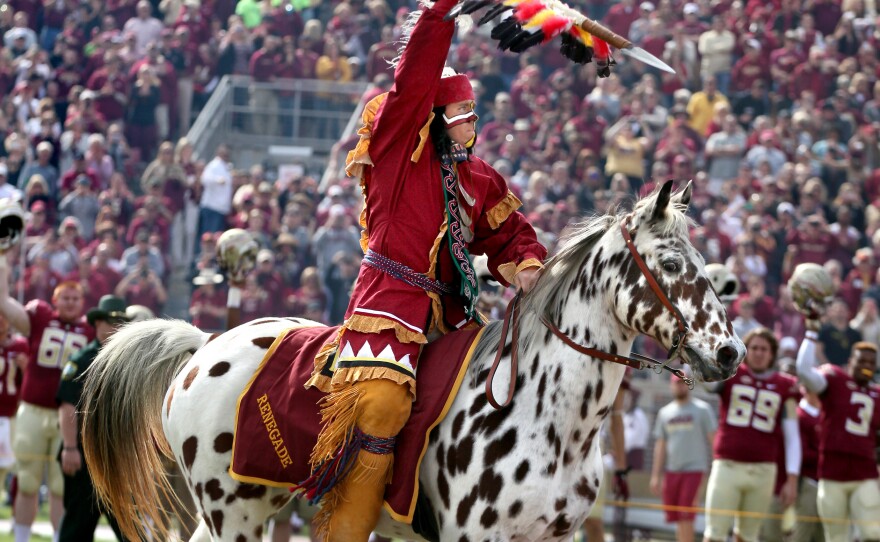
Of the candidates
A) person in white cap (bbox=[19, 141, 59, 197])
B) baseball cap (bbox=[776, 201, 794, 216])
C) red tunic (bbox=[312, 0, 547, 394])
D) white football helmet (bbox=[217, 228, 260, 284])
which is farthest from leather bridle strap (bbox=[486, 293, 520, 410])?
person in white cap (bbox=[19, 141, 59, 197])

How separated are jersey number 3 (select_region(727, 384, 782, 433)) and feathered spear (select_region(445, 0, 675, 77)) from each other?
521 cm

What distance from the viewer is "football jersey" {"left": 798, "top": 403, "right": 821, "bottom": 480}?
11.2 meters

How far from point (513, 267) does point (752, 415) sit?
16.1 ft

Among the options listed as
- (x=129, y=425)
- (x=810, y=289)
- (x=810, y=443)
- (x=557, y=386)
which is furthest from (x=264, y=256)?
(x=557, y=386)

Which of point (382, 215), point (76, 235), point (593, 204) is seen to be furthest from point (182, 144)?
point (382, 215)


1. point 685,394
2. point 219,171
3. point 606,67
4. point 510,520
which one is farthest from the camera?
point 219,171

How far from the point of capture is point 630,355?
5.46 m

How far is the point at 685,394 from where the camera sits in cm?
1159

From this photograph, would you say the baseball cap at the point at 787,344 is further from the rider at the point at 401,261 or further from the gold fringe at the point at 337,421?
the gold fringe at the point at 337,421

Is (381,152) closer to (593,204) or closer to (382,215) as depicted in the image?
(382,215)

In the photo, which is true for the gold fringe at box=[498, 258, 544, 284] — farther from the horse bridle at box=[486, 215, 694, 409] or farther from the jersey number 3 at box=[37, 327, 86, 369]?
the jersey number 3 at box=[37, 327, 86, 369]

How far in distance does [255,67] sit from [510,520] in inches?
605

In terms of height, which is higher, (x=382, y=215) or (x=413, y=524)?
(x=382, y=215)

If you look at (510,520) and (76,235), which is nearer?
(510,520)
